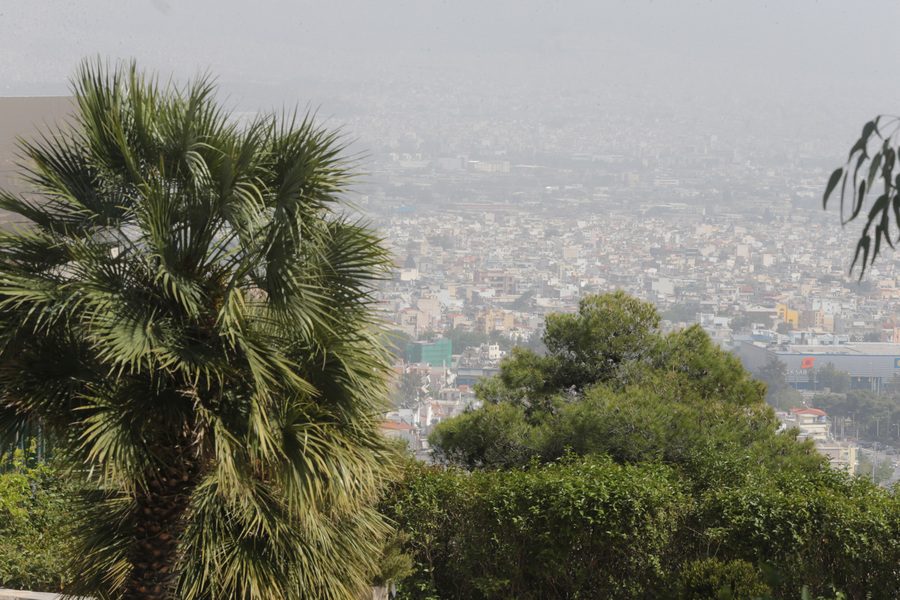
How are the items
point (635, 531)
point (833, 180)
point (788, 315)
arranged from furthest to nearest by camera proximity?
1. point (788, 315)
2. point (635, 531)
3. point (833, 180)

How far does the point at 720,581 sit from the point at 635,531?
1.11 meters

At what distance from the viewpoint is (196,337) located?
138 inches

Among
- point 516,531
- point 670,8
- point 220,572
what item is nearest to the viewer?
point 220,572

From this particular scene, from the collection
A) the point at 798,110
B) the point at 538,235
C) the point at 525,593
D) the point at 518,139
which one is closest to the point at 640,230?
the point at 538,235

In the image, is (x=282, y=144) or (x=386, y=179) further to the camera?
(x=386, y=179)

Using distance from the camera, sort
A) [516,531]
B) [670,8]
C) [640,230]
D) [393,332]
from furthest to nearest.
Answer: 1. [670,8]
2. [640,230]
3. [516,531]
4. [393,332]

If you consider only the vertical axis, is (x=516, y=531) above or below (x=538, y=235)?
below

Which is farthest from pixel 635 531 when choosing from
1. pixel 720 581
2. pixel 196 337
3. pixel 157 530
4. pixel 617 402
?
pixel 196 337

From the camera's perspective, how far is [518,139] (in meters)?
56.0

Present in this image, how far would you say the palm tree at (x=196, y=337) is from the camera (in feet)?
10.7

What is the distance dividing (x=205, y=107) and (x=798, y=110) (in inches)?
2459

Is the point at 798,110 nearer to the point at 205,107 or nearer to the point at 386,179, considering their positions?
the point at 386,179

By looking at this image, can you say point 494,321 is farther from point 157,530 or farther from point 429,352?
point 157,530

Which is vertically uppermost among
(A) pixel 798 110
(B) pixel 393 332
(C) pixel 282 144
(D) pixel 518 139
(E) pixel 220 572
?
(A) pixel 798 110
